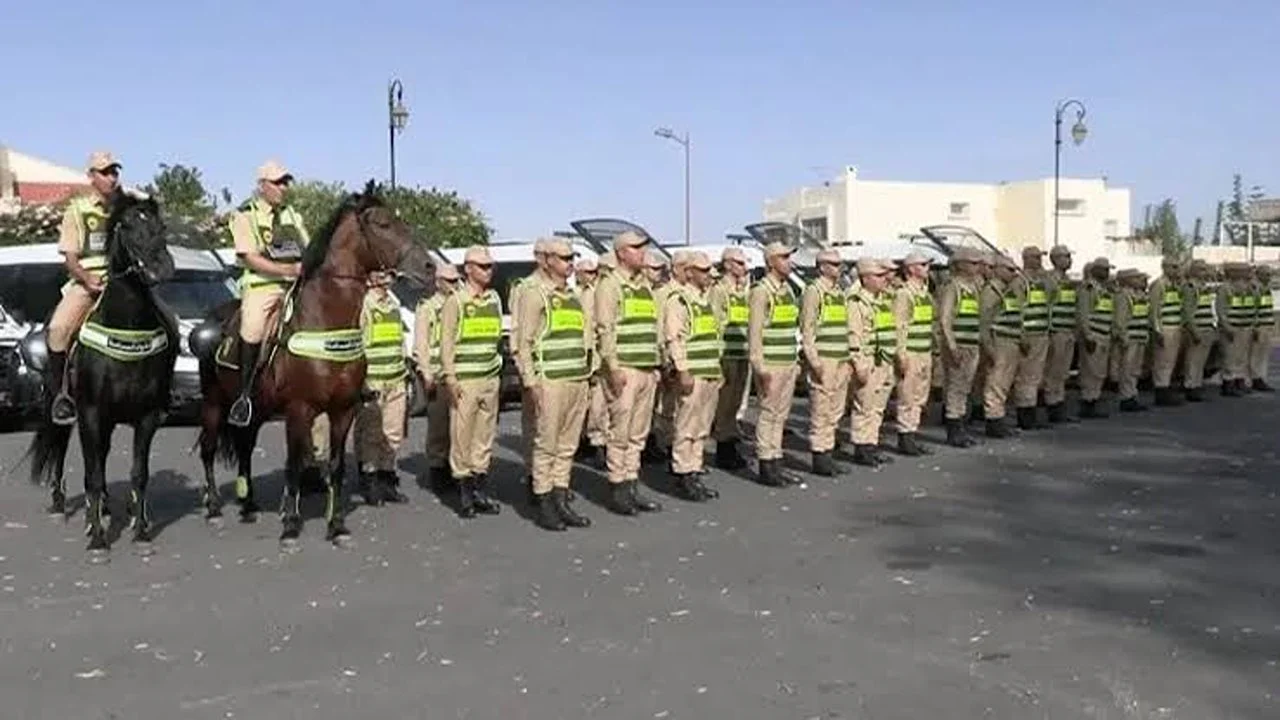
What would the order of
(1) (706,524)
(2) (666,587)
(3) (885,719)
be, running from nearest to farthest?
(3) (885,719) < (2) (666,587) < (1) (706,524)

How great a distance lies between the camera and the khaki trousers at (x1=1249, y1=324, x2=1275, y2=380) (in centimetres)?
2042

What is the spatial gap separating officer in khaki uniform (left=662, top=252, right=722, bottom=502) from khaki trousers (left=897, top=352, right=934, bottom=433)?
108 inches

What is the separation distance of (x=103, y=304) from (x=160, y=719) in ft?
14.4

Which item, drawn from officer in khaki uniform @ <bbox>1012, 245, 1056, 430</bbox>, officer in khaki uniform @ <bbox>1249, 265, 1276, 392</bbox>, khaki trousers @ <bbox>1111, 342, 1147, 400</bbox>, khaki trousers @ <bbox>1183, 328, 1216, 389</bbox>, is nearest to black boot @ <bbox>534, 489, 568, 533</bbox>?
Result: officer in khaki uniform @ <bbox>1012, 245, 1056, 430</bbox>

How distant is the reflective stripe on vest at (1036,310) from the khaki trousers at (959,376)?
3.16 feet

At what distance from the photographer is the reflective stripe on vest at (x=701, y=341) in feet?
37.6

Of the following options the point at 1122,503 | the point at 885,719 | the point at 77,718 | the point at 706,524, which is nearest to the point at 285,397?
the point at 706,524

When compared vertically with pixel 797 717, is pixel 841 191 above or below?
above

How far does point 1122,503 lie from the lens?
1111 centimetres

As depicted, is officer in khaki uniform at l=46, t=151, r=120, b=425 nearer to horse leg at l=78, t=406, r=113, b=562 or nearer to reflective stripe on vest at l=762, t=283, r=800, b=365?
horse leg at l=78, t=406, r=113, b=562

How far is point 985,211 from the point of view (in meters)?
87.2

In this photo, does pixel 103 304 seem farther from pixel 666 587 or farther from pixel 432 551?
pixel 666 587

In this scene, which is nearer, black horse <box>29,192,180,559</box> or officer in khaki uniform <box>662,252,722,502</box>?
black horse <box>29,192,180,559</box>

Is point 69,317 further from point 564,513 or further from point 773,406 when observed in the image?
point 773,406
